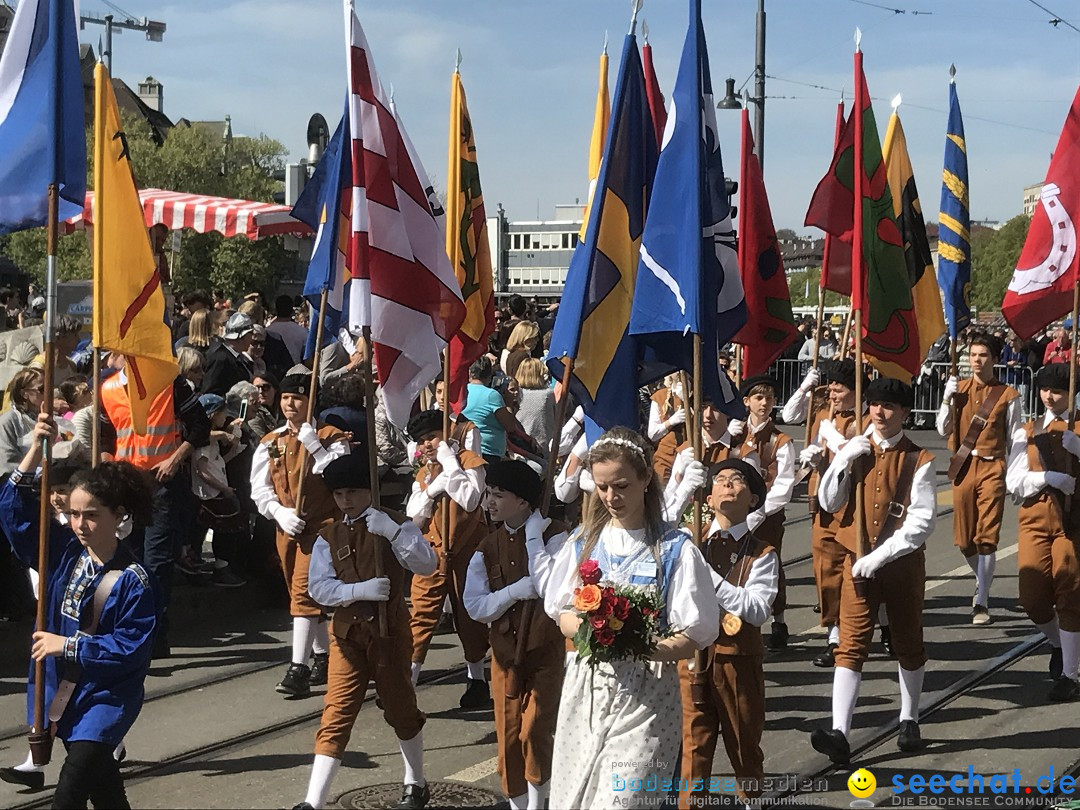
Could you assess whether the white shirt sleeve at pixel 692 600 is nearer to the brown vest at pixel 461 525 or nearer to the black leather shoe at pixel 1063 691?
the brown vest at pixel 461 525

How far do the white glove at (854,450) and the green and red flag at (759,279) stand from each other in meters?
1.50

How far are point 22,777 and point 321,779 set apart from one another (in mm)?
1499

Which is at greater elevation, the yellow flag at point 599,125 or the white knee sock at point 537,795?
the yellow flag at point 599,125

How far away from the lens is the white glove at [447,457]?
8.57 m

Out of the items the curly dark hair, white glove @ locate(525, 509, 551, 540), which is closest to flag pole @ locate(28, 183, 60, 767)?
the curly dark hair

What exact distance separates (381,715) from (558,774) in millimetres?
3369

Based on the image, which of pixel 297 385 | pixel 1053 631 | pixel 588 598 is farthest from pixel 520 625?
pixel 1053 631

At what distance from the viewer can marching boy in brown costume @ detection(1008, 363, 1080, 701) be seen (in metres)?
8.88

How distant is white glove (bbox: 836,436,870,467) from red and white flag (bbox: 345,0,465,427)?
225cm

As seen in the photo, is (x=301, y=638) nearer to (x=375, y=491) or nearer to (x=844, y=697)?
(x=375, y=491)

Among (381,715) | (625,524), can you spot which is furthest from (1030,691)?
(625,524)

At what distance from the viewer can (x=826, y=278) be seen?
10781 millimetres

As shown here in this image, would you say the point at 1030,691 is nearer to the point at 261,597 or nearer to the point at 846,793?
the point at 846,793

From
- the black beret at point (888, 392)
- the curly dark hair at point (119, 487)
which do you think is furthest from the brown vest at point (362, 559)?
the black beret at point (888, 392)
